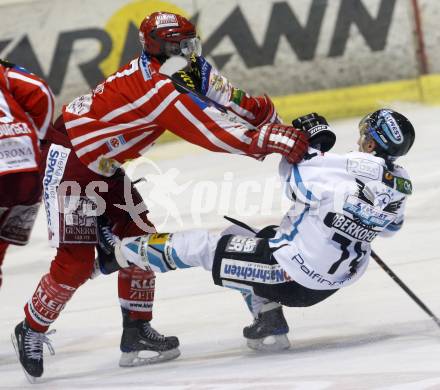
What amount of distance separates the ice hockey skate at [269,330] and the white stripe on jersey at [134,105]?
912mm

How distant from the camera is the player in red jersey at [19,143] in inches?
173

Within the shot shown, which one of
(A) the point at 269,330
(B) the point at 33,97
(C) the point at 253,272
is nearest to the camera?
(C) the point at 253,272

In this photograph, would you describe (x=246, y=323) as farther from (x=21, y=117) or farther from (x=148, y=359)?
(x=21, y=117)

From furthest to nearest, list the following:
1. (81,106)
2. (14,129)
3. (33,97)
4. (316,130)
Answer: (33,97), (14,129), (81,106), (316,130)

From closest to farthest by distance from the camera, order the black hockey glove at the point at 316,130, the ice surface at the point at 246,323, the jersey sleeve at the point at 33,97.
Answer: the ice surface at the point at 246,323 < the black hockey glove at the point at 316,130 < the jersey sleeve at the point at 33,97

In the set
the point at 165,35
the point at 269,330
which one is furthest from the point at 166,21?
the point at 269,330

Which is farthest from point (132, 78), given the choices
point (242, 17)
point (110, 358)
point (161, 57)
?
point (242, 17)

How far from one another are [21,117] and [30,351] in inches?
40.3

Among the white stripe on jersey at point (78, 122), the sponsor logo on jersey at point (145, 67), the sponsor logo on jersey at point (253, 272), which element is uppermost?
the sponsor logo on jersey at point (145, 67)

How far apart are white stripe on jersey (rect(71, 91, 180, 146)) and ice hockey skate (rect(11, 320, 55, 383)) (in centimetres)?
76

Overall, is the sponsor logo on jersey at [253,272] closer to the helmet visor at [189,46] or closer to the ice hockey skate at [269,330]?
the ice hockey skate at [269,330]

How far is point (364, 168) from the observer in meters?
3.58

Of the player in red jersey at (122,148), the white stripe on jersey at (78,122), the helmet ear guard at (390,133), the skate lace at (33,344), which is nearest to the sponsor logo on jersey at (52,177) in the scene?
the player in red jersey at (122,148)

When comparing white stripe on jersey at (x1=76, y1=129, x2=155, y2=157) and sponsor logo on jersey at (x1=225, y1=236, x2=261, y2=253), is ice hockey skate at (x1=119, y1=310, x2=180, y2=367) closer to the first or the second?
sponsor logo on jersey at (x1=225, y1=236, x2=261, y2=253)
